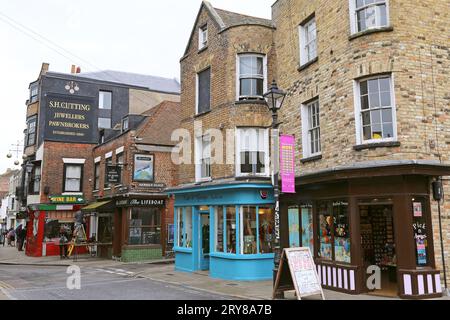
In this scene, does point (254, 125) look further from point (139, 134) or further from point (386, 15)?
point (139, 134)

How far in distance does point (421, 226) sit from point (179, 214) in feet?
36.2

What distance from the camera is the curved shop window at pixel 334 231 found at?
487 inches

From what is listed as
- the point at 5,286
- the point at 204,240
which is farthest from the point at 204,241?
the point at 5,286

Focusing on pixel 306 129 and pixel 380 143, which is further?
pixel 306 129

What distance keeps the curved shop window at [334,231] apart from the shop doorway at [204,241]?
583cm

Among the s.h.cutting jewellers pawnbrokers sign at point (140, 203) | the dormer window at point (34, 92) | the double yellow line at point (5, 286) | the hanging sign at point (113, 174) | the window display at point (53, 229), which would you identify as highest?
the dormer window at point (34, 92)

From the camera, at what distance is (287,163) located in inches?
515

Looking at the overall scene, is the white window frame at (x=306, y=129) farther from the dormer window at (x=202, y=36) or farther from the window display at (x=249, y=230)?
the dormer window at (x=202, y=36)

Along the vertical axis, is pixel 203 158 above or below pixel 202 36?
below

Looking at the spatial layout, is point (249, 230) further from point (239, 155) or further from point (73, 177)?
point (73, 177)

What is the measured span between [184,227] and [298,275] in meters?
9.19

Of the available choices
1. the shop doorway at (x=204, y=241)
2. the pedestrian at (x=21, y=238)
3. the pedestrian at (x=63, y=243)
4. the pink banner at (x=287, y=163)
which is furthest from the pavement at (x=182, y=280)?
the pedestrian at (x=21, y=238)
